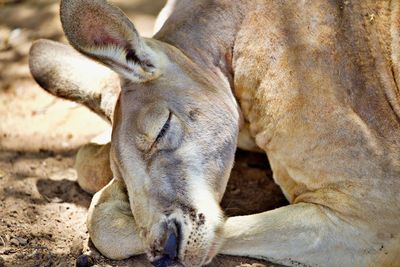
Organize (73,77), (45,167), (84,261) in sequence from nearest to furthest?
1. (84,261)
2. (73,77)
3. (45,167)

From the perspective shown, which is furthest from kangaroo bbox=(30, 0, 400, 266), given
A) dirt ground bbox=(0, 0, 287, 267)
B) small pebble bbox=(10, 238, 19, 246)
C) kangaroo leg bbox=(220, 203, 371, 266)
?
small pebble bbox=(10, 238, 19, 246)

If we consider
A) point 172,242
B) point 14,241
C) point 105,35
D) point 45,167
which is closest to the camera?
point 172,242

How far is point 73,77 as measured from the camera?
4031 millimetres

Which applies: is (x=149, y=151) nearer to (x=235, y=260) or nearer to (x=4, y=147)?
(x=235, y=260)

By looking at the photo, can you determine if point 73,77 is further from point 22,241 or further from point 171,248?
point 171,248

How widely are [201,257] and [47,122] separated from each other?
1.76 m

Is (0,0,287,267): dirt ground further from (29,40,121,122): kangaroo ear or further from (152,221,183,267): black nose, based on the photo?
(29,40,121,122): kangaroo ear

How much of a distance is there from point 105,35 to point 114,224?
82cm

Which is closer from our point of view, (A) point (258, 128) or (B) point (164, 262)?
(B) point (164, 262)

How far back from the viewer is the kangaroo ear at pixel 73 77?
392cm

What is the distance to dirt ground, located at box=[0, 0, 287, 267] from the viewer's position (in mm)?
3609

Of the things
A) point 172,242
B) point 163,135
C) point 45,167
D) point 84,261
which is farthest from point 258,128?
point 45,167

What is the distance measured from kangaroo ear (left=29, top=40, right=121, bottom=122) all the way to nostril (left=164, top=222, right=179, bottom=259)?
0.85 m

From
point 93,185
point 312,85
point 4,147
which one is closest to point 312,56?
point 312,85
